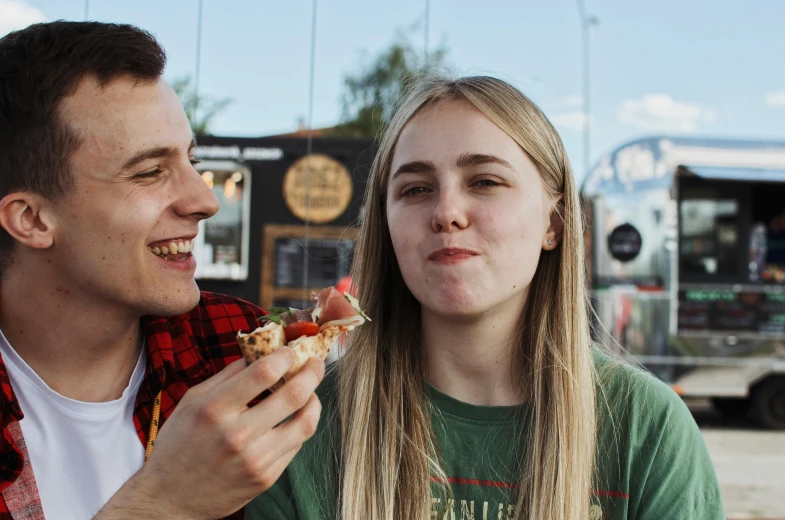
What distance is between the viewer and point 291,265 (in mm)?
9844

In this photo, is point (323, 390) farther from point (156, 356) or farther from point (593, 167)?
point (593, 167)

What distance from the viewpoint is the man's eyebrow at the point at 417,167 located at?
84.4 inches

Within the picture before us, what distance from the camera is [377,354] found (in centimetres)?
236

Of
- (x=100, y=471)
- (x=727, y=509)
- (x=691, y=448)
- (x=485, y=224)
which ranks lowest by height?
(x=727, y=509)

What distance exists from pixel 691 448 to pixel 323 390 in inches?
42.7

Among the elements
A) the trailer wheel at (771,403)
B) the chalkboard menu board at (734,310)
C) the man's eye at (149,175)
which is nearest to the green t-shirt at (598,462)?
the man's eye at (149,175)

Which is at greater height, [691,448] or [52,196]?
[52,196]

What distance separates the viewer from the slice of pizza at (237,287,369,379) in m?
1.85

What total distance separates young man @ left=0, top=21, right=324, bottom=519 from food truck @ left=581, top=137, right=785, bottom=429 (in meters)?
7.81

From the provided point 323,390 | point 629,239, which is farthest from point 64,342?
point 629,239

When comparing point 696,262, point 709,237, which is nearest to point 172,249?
point 696,262

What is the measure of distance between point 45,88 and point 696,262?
Result: 9.06 metres

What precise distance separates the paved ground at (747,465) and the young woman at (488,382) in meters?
4.34

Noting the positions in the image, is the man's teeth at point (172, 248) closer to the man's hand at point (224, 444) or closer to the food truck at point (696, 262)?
the man's hand at point (224, 444)
